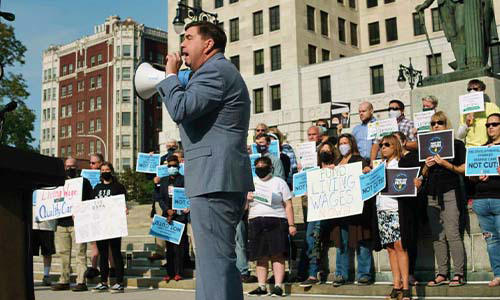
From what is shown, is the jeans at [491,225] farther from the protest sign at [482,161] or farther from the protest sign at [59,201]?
the protest sign at [59,201]

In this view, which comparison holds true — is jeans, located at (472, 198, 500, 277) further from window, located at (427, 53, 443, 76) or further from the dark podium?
window, located at (427, 53, 443, 76)

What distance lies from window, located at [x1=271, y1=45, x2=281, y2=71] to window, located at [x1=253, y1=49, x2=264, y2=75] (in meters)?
1.25

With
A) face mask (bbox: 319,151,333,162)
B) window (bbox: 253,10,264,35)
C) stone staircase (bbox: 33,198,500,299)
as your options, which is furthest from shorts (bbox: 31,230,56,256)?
window (bbox: 253,10,264,35)

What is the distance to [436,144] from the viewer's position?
9.20m

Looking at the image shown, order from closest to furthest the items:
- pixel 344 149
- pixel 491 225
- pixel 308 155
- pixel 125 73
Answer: pixel 491 225 < pixel 344 149 < pixel 308 155 < pixel 125 73

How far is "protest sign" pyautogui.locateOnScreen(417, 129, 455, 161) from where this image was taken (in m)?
9.11

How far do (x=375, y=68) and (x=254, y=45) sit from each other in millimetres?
12879

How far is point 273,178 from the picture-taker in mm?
10438

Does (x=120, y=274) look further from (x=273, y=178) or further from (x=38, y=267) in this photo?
(x=38, y=267)

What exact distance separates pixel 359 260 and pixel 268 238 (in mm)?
1428

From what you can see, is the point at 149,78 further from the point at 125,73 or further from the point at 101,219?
the point at 125,73

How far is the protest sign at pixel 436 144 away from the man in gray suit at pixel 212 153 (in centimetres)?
514

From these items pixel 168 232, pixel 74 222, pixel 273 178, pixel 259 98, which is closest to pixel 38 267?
pixel 74 222

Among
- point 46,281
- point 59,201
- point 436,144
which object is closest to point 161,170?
point 59,201
